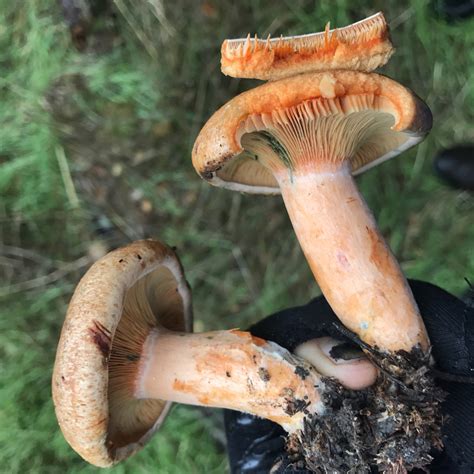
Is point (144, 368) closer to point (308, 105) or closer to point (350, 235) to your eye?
point (350, 235)

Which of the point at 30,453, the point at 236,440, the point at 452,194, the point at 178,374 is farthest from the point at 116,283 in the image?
the point at 452,194

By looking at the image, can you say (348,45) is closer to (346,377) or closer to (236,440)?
(346,377)

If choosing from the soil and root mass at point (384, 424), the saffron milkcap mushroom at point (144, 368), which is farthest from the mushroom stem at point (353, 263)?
the saffron milkcap mushroom at point (144, 368)

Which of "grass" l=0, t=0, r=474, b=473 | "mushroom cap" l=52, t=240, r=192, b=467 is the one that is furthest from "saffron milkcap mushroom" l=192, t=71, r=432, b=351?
"grass" l=0, t=0, r=474, b=473

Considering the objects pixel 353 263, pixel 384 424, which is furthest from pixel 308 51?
pixel 384 424

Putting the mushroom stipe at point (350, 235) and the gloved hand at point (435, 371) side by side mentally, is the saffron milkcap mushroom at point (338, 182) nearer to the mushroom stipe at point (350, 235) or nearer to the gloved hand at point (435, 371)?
the mushroom stipe at point (350, 235)

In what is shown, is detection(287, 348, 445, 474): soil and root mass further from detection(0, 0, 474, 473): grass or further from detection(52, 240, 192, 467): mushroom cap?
detection(0, 0, 474, 473): grass
